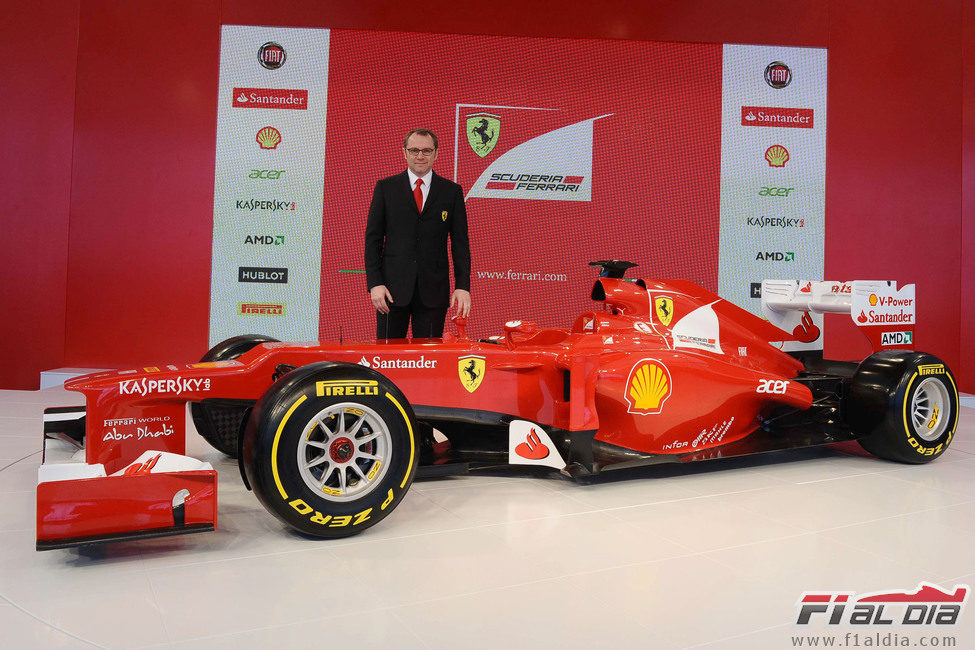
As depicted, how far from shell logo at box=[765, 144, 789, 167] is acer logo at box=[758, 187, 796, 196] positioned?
0.22m

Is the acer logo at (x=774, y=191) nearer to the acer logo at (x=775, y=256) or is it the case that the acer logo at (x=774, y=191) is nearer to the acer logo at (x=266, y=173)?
the acer logo at (x=775, y=256)

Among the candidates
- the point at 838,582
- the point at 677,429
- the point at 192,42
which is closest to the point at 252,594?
the point at 838,582

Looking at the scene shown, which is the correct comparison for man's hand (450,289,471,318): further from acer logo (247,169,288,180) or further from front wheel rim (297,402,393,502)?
acer logo (247,169,288,180)

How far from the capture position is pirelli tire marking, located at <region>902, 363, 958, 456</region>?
398cm

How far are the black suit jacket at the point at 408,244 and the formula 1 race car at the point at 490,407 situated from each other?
0.55m

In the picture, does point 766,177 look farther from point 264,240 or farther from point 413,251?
point 264,240

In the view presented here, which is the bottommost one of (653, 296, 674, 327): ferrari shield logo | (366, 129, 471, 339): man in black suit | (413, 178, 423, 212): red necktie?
(653, 296, 674, 327): ferrari shield logo

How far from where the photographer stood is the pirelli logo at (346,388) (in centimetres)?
259

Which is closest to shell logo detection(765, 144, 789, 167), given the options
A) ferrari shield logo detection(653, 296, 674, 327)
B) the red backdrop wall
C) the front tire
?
the red backdrop wall

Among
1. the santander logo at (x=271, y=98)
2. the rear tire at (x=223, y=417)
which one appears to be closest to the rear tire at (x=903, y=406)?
the rear tire at (x=223, y=417)

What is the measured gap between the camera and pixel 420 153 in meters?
4.04

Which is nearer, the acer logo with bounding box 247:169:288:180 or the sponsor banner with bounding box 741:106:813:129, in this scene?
the acer logo with bounding box 247:169:288:180

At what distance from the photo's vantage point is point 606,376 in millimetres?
3416

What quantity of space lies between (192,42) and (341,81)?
1356mm
